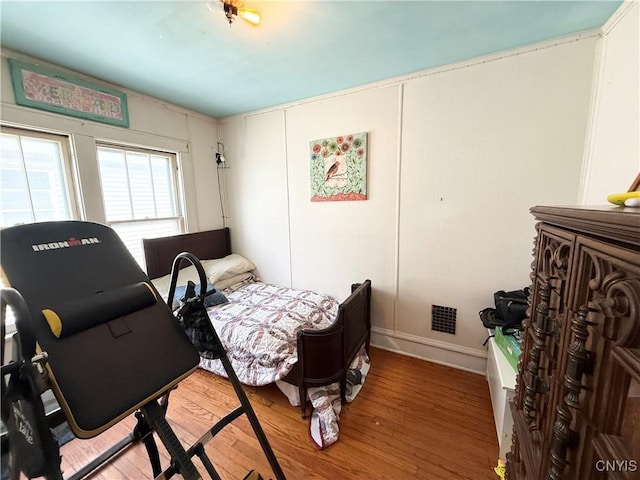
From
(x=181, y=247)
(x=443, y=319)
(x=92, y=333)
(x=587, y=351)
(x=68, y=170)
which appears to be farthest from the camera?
(x=181, y=247)

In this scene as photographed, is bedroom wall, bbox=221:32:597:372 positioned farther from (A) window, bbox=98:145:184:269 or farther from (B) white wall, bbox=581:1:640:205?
(A) window, bbox=98:145:184:269

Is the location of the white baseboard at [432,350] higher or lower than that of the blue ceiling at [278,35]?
lower

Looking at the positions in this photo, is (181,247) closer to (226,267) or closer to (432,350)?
(226,267)

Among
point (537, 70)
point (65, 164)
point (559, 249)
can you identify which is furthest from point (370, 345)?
point (65, 164)

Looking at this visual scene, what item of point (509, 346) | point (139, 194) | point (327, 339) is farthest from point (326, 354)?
point (139, 194)

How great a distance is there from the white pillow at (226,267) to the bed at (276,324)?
1 centimetres

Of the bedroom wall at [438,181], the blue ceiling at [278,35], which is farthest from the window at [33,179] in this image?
the bedroom wall at [438,181]

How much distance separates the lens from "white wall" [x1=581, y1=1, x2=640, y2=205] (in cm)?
137

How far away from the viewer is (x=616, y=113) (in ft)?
4.96

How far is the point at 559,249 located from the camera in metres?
0.71

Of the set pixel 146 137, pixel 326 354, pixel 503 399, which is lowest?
pixel 503 399

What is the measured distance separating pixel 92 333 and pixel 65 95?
7.53 ft

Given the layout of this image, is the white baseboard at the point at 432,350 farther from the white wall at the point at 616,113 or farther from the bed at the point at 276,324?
the white wall at the point at 616,113

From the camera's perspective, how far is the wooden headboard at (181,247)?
276 centimetres
